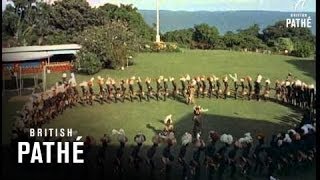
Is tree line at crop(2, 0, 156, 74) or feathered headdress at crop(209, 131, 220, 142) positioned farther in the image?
tree line at crop(2, 0, 156, 74)

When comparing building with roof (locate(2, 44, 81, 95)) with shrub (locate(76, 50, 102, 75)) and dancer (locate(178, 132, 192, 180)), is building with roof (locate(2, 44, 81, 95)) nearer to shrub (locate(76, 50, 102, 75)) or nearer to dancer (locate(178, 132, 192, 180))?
shrub (locate(76, 50, 102, 75))

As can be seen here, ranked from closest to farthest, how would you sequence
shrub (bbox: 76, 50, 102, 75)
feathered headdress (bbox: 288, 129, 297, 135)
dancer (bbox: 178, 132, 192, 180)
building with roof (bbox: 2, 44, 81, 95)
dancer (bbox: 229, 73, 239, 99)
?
dancer (bbox: 178, 132, 192, 180) → building with roof (bbox: 2, 44, 81, 95) → feathered headdress (bbox: 288, 129, 297, 135) → shrub (bbox: 76, 50, 102, 75) → dancer (bbox: 229, 73, 239, 99)

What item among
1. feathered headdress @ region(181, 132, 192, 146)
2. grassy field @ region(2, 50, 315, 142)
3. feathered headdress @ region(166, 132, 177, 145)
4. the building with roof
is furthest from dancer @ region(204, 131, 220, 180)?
A: the building with roof

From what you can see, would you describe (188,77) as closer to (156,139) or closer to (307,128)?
(156,139)

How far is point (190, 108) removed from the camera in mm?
10414

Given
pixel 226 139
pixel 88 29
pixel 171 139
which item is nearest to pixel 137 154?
pixel 171 139

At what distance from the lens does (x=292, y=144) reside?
10266 millimetres

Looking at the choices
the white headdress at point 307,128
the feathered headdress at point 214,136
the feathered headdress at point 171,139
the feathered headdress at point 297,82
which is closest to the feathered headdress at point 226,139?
the feathered headdress at point 214,136

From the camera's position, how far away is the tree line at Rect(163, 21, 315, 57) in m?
10.3

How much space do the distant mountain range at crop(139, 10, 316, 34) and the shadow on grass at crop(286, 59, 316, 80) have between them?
558 mm

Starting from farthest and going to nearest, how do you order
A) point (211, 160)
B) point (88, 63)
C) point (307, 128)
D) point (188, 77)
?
point (188, 77), point (88, 63), point (307, 128), point (211, 160)

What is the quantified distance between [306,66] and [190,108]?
1.51m

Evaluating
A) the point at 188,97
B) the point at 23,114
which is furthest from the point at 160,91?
the point at 23,114

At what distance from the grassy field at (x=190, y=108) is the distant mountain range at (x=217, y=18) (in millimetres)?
358
